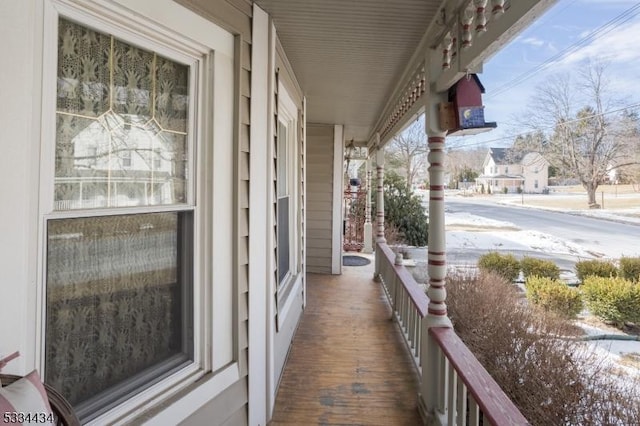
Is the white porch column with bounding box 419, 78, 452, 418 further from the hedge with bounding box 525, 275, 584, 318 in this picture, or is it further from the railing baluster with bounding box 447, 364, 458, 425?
the hedge with bounding box 525, 275, 584, 318

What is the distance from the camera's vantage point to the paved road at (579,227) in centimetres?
692

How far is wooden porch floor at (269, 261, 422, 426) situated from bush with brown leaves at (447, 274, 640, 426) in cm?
69

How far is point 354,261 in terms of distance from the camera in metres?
7.62

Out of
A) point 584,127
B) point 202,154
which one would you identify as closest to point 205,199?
point 202,154

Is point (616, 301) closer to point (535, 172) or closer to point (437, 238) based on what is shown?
point (437, 238)

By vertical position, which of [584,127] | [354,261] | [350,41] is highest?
[584,127]

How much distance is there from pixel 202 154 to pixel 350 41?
1.52m

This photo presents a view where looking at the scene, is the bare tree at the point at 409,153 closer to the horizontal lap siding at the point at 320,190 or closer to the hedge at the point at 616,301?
the horizontal lap siding at the point at 320,190

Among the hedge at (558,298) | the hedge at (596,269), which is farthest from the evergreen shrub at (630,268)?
the hedge at (558,298)

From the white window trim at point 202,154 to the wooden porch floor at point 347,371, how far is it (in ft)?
3.12

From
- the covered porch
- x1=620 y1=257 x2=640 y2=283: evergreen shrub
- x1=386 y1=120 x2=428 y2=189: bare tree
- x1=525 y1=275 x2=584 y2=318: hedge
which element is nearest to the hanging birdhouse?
the covered porch

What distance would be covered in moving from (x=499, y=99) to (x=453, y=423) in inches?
631

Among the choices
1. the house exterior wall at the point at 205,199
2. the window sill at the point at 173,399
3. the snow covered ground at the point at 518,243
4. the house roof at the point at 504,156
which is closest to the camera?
the house exterior wall at the point at 205,199

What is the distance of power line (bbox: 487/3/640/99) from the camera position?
4221mm
